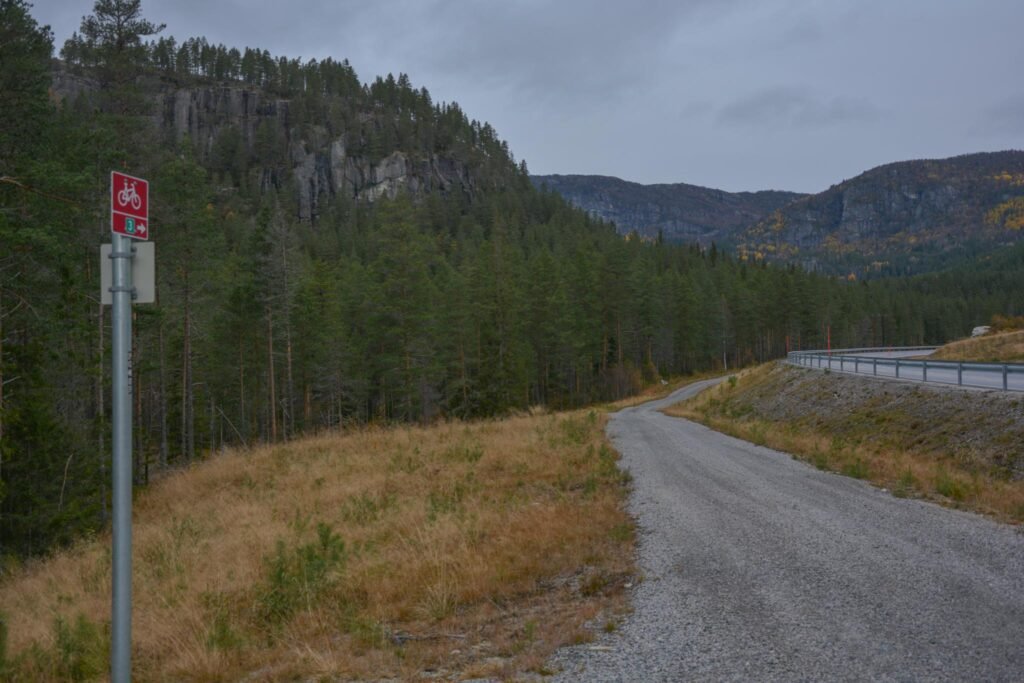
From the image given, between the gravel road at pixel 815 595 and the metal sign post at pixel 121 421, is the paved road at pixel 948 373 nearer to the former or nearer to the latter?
the gravel road at pixel 815 595

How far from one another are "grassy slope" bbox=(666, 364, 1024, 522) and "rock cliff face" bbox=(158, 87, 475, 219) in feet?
447

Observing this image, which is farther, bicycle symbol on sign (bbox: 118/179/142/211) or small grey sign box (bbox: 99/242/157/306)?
small grey sign box (bbox: 99/242/157/306)

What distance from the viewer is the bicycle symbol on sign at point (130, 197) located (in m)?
4.34

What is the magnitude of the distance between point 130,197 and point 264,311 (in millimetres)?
36105

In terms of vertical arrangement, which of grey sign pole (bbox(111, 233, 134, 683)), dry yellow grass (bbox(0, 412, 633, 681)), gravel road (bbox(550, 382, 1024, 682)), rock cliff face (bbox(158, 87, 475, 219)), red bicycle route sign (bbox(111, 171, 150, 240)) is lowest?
dry yellow grass (bbox(0, 412, 633, 681))

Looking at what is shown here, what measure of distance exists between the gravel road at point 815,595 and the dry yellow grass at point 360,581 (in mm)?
628

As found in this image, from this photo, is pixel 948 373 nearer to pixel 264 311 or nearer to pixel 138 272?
pixel 138 272

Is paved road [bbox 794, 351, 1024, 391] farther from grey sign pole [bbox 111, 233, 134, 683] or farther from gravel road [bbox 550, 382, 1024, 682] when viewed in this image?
grey sign pole [bbox 111, 233, 134, 683]

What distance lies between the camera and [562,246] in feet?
314

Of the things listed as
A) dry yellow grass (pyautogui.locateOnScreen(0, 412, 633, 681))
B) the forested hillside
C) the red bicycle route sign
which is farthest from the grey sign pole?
the forested hillside

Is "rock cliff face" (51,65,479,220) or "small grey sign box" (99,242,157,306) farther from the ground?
"rock cliff face" (51,65,479,220)

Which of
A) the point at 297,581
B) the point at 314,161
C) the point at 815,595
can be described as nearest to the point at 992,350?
the point at 815,595

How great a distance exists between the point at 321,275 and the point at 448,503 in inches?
1973

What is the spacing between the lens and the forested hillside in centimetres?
1714
